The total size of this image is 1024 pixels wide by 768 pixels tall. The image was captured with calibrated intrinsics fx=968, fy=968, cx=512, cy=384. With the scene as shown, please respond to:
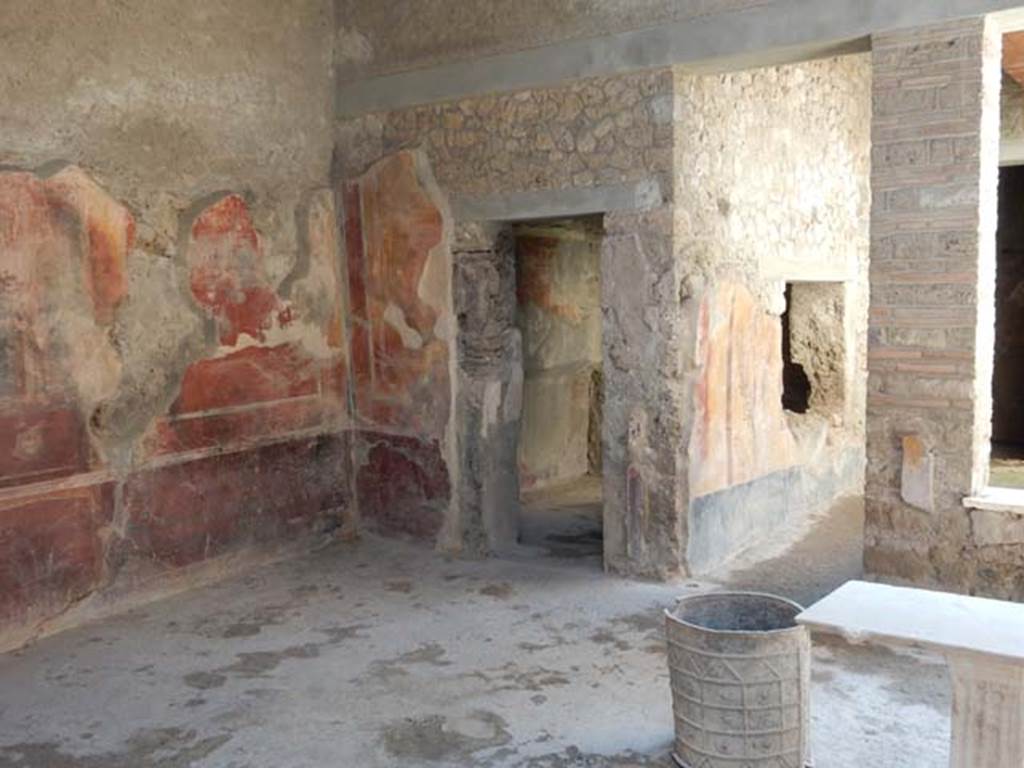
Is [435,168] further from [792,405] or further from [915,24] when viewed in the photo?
[792,405]

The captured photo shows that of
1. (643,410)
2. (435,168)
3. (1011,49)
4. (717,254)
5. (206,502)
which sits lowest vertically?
(206,502)

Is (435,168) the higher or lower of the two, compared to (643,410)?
higher

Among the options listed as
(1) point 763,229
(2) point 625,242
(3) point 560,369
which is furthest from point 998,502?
(3) point 560,369

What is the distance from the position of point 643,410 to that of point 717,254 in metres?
0.99

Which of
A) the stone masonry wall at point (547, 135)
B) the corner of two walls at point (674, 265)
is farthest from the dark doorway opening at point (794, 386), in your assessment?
the stone masonry wall at point (547, 135)

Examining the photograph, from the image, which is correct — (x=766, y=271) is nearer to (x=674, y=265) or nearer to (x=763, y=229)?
(x=763, y=229)

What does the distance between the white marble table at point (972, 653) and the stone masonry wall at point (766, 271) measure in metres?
2.48

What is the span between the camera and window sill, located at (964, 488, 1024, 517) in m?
4.09

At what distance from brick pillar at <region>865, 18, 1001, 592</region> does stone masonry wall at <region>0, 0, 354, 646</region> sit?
335 cm

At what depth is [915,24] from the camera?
13.7 feet

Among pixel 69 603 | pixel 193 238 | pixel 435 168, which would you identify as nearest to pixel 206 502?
pixel 69 603

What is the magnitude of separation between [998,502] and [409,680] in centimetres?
261

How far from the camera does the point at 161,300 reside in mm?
5168

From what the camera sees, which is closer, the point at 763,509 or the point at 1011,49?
the point at 1011,49
